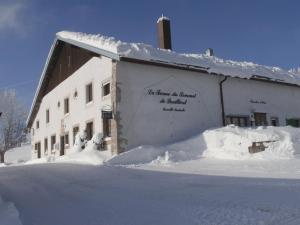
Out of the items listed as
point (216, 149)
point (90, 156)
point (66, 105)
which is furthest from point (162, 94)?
point (66, 105)

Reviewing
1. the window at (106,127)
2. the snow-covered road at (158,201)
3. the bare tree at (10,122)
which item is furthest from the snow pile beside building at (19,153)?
the snow-covered road at (158,201)

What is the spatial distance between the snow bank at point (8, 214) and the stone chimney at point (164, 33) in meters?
16.3

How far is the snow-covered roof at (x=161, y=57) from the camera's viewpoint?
15695 mm

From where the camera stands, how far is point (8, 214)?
5477 millimetres

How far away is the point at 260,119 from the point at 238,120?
5.58 ft

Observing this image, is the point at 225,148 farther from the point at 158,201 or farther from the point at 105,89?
the point at 158,201

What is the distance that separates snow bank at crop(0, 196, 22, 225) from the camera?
4965mm

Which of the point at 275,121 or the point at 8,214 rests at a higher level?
the point at 275,121

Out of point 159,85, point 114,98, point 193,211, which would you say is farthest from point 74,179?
point 159,85

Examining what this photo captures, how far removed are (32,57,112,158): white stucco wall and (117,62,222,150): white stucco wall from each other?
106 cm

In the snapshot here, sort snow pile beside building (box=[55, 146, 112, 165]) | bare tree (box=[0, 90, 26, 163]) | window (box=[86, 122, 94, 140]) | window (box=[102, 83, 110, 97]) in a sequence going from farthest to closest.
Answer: bare tree (box=[0, 90, 26, 163]) < window (box=[86, 122, 94, 140]) < window (box=[102, 83, 110, 97]) < snow pile beside building (box=[55, 146, 112, 165])

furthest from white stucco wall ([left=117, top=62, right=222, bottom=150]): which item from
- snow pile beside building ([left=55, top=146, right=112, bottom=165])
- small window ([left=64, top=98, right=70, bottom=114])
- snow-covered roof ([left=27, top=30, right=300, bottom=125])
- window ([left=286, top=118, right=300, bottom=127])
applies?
small window ([left=64, top=98, right=70, bottom=114])

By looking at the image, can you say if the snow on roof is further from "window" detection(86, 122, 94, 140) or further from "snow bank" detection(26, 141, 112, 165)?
"snow bank" detection(26, 141, 112, 165)

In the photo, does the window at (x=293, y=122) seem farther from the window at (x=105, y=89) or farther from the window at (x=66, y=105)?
the window at (x=66, y=105)
